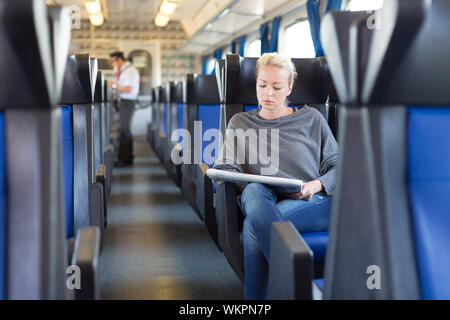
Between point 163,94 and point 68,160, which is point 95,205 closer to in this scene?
point 68,160

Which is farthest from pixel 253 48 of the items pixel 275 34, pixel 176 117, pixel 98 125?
pixel 98 125

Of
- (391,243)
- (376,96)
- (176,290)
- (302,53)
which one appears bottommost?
(176,290)

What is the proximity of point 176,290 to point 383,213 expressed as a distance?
1887 mm

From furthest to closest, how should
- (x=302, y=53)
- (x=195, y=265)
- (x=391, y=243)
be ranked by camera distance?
(x=302, y=53)
(x=195, y=265)
(x=391, y=243)

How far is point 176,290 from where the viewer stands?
2.68 meters

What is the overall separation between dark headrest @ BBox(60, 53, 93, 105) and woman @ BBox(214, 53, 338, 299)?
744mm

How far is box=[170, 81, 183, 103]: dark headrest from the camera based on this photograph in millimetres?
5504

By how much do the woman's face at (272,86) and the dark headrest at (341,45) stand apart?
3.96 feet

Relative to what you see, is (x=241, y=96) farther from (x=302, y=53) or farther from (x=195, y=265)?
(x=302, y=53)

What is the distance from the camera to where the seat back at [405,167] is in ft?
3.17

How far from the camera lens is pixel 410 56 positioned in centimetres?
96

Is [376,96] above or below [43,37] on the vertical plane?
below

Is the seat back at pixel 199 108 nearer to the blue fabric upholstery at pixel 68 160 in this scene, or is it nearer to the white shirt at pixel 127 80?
the blue fabric upholstery at pixel 68 160

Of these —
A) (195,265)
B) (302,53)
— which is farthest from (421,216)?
(302,53)
